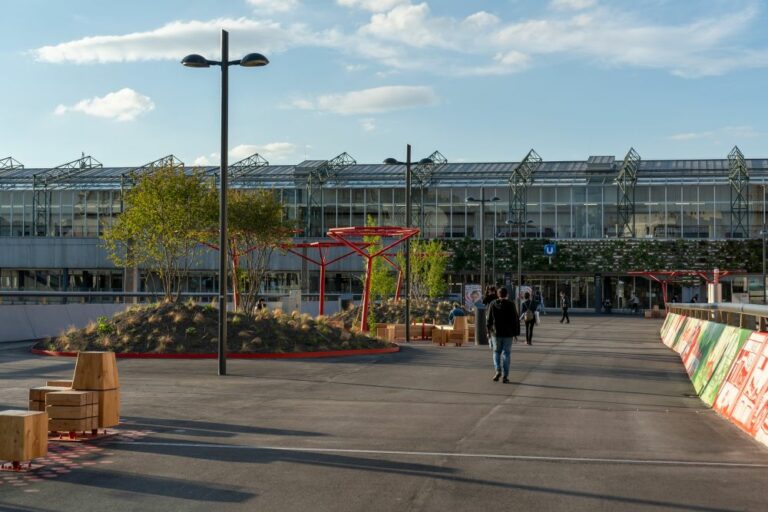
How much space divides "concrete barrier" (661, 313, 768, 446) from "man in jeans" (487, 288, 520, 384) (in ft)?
11.4

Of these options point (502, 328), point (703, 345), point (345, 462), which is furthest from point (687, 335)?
point (345, 462)

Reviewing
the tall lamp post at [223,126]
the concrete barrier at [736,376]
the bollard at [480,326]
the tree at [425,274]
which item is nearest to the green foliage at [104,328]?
the tall lamp post at [223,126]

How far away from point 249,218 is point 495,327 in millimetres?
18553

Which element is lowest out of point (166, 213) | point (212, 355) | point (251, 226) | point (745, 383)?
point (212, 355)

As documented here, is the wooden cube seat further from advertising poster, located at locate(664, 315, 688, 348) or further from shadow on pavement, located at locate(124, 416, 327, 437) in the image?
advertising poster, located at locate(664, 315, 688, 348)

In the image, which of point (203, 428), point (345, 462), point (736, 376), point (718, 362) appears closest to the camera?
point (345, 462)

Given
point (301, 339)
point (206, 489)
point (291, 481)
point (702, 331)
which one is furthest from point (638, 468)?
point (301, 339)

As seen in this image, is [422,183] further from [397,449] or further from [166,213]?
[397,449]

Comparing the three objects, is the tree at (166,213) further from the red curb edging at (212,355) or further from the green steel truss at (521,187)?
the green steel truss at (521,187)

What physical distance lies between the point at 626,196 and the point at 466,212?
43.2 feet

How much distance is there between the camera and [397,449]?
9.95 m

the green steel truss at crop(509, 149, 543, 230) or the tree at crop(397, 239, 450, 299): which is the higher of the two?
the green steel truss at crop(509, 149, 543, 230)

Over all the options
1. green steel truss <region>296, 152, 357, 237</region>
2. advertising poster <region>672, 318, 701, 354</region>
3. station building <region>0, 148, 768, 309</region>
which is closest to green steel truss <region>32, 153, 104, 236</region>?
station building <region>0, 148, 768, 309</region>

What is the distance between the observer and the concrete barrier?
10.9 meters
